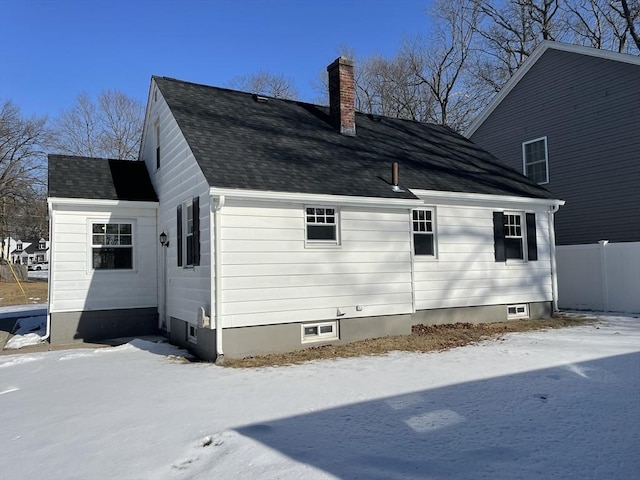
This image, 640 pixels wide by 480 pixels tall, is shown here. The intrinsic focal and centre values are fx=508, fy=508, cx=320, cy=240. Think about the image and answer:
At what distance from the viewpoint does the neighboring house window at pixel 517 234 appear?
499 inches

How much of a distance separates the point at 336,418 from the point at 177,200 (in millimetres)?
6849

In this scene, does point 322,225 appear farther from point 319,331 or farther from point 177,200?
point 177,200

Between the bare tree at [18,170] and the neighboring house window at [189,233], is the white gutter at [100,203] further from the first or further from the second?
the bare tree at [18,170]

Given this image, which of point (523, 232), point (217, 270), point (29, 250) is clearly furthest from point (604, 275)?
point (29, 250)

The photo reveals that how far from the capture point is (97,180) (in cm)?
1235

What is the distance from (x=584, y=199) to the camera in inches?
653

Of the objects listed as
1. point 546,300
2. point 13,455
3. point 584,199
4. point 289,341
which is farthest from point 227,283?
point 584,199

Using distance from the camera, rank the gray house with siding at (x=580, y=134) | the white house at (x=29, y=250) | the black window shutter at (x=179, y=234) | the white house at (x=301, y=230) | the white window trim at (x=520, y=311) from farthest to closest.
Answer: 1. the white house at (x=29, y=250)
2. the gray house with siding at (x=580, y=134)
3. the white window trim at (x=520, y=311)
4. the black window shutter at (x=179, y=234)
5. the white house at (x=301, y=230)

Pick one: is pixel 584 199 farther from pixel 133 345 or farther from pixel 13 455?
pixel 13 455

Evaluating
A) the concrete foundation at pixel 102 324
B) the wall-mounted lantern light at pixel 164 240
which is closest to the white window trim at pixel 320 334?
the wall-mounted lantern light at pixel 164 240

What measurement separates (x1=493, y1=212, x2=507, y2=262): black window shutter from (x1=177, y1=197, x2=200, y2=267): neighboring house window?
24.0 feet

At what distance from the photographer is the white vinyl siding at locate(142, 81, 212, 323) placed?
8984 mm

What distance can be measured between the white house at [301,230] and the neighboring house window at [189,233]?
0.04 meters

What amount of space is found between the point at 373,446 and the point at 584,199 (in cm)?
1494
